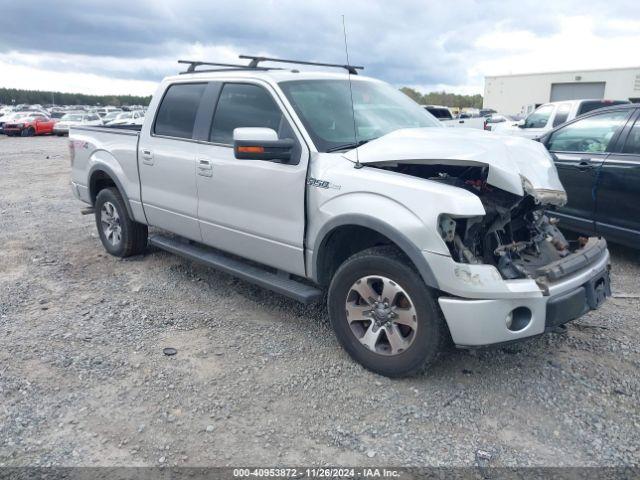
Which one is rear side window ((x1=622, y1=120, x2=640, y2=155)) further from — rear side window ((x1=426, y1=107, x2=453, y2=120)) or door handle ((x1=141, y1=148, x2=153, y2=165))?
rear side window ((x1=426, y1=107, x2=453, y2=120))

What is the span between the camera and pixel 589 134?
6.11 m

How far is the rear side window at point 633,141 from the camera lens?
548 centimetres

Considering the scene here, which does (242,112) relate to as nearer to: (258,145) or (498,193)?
Result: (258,145)

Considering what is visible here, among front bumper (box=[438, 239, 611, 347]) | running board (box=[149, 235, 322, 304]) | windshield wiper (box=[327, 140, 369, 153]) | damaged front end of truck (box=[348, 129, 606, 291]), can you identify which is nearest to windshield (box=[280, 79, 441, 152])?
windshield wiper (box=[327, 140, 369, 153])

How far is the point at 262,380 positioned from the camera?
11.7 ft

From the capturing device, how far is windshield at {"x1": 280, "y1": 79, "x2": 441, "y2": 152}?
13.1ft

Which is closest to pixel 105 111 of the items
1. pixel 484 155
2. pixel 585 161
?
pixel 585 161

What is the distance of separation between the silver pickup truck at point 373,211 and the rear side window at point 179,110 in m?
0.02

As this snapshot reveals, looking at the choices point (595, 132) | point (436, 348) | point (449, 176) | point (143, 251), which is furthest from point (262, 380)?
point (595, 132)

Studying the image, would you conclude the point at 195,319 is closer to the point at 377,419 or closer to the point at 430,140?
the point at 377,419

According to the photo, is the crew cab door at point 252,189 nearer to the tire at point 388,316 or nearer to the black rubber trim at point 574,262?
the tire at point 388,316

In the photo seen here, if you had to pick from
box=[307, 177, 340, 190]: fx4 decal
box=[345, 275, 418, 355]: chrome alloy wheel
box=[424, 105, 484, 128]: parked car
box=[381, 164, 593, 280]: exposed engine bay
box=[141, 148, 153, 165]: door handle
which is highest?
box=[424, 105, 484, 128]: parked car

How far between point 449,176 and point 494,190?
305mm

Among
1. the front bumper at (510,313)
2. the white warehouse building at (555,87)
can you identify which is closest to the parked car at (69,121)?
the front bumper at (510,313)
